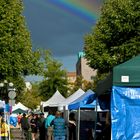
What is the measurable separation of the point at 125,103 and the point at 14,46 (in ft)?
81.3

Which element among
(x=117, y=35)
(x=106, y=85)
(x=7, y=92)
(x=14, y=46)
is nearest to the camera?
(x=106, y=85)

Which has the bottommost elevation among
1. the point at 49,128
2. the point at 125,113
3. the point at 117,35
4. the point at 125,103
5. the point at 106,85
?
the point at 49,128

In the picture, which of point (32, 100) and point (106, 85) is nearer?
point (106, 85)

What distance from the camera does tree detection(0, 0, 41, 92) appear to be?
36.2 m

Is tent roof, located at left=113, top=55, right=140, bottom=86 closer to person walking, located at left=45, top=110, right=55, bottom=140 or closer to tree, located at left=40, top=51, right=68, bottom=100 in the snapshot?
person walking, located at left=45, top=110, right=55, bottom=140

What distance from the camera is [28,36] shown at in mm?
41375

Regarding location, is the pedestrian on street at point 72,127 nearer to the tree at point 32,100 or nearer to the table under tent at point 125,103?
the table under tent at point 125,103

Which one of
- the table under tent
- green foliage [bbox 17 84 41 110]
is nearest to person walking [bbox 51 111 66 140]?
the table under tent

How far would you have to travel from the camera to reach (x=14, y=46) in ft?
124

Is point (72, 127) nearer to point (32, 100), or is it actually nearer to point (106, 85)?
point (106, 85)

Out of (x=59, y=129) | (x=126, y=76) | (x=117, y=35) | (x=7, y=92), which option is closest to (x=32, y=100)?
(x=7, y=92)

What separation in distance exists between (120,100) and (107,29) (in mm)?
24841

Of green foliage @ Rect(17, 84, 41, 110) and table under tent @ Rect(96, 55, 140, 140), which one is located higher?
green foliage @ Rect(17, 84, 41, 110)

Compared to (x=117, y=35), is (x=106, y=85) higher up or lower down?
lower down
